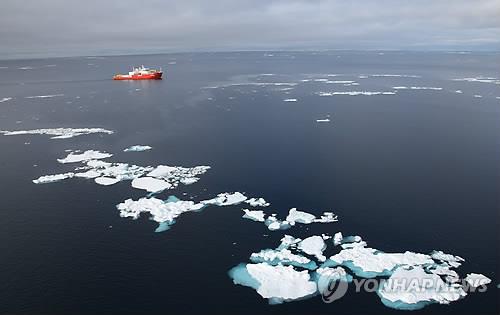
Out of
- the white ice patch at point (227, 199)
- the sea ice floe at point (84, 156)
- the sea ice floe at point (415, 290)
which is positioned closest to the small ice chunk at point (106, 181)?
the sea ice floe at point (84, 156)

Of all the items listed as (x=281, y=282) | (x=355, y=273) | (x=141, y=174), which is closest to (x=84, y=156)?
(x=141, y=174)

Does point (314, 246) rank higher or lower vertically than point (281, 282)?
higher

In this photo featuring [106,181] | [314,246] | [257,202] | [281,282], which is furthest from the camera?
[106,181]

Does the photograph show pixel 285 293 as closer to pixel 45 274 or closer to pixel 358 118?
pixel 45 274

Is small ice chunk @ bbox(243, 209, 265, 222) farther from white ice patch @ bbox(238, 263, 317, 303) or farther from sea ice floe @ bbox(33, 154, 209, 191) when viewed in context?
sea ice floe @ bbox(33, 154, 209, 191)

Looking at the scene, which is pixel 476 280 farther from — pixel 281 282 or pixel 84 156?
pixel 84 156

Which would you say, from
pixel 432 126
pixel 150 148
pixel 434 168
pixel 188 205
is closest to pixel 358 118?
pixel 432 126
